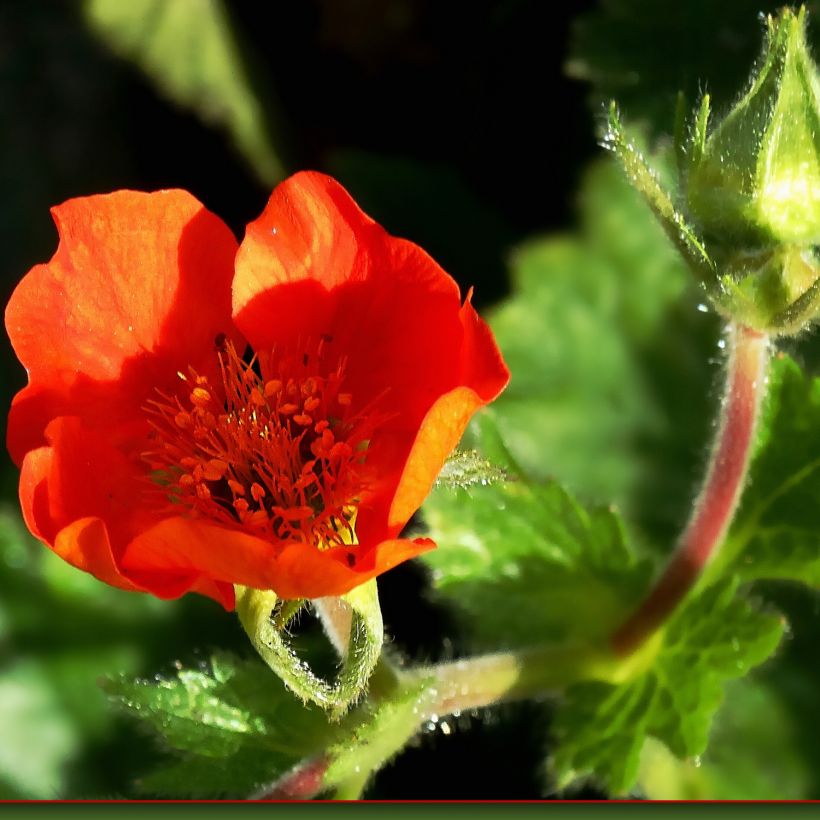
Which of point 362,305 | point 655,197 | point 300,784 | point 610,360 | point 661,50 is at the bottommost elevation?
point 300,784

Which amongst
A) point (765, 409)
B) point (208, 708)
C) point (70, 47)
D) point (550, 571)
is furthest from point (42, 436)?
point (70, 47)

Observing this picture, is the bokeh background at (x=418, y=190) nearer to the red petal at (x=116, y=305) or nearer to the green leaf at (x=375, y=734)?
the green leaf at (x=375, y=734)

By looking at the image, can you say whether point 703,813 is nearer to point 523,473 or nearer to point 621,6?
point 523,473

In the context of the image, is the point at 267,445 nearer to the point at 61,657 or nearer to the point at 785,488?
the point at 785,488

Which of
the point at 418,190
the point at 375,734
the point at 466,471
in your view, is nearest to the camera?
the point at 466,471

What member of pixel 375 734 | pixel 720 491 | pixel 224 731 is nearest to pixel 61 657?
pixel 224 731

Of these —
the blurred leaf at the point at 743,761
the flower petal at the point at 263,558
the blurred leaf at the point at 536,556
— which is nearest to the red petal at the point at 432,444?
the flower petal at the point at 263,558

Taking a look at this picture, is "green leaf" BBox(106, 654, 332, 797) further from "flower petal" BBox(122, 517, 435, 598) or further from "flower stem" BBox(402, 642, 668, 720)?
"flower petal" BBox(122, 517, 435, 598)
